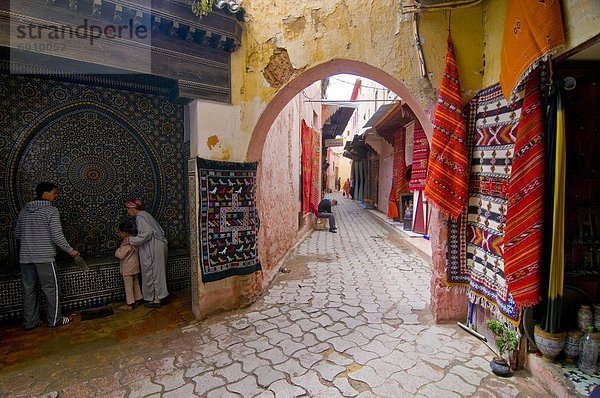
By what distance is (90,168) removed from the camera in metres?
4.15

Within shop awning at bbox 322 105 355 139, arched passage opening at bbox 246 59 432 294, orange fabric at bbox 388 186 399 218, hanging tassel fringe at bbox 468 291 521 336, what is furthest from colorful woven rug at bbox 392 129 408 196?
hanging tassel fringe at bbox 468 291 521 336

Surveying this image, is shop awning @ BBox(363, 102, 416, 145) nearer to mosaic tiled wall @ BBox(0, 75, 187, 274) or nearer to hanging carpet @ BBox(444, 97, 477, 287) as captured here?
hanging carpet @ BBox(444, 97, 477, 287)

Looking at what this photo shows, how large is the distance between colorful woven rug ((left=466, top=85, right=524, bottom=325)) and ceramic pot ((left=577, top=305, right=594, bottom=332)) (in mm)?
394

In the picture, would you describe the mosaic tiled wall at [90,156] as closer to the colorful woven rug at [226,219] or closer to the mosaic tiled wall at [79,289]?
the mosaic tiled wall at [79,289]

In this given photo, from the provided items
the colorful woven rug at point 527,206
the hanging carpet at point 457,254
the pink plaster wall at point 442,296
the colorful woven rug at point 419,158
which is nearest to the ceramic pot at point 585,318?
the colorful woven rug at point 527,206

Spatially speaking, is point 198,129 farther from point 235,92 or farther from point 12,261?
point 12,261

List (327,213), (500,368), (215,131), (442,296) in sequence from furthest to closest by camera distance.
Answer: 1. (327,213)
2. (215,131)
3. (442,296)
4. (500,368)

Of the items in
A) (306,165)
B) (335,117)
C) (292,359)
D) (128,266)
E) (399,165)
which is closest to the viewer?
(292,359)

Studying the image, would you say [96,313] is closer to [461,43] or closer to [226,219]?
[226,219]

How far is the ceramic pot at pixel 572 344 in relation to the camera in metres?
2.29

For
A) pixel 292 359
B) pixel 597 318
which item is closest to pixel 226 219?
pixel 292 359

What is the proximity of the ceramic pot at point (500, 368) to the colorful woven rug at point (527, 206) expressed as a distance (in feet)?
1.79

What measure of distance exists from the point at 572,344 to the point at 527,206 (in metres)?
1.07

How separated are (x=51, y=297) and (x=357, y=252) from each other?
5354 millimetres
